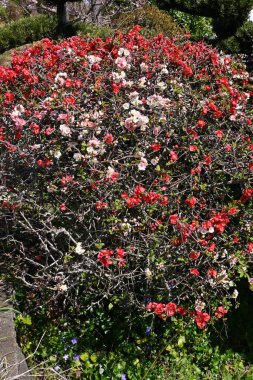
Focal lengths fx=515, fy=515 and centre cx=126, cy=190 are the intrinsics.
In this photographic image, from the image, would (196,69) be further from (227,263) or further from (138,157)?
(227,263)

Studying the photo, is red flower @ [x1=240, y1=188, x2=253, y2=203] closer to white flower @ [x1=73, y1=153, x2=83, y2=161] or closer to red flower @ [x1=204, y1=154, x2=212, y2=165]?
red flower @ [x1=204, y1=154, x2=212, y2=165]

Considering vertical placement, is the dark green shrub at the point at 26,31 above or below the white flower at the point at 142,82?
below

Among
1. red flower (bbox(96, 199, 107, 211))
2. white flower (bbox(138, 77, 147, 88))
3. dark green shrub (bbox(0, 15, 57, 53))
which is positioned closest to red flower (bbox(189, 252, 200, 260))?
red flower (bbox(96, 199, 107, 211))

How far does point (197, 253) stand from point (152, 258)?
0.23 meters

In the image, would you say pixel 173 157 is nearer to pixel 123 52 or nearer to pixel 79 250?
pixel 79 250

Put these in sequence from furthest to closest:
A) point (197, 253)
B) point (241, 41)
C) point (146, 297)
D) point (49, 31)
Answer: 1. point (49, 31)
2. point (241, 41)
3. point (146, 297)
4. point (197, 253)

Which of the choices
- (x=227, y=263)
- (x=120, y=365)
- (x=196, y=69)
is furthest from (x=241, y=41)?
(x=120, y=365)

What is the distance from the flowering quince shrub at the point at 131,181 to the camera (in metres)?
2.70

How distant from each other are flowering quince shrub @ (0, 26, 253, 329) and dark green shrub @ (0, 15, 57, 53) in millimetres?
9044

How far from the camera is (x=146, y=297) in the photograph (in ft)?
9.27

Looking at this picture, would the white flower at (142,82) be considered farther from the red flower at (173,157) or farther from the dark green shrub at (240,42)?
the dark green shrub at (240,42)

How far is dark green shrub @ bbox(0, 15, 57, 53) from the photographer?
11688 millimetres

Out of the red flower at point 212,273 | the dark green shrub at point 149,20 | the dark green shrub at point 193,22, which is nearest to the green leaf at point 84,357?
the red flower at point 212,273

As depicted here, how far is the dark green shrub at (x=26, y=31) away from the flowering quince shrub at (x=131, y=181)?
9044 mm
